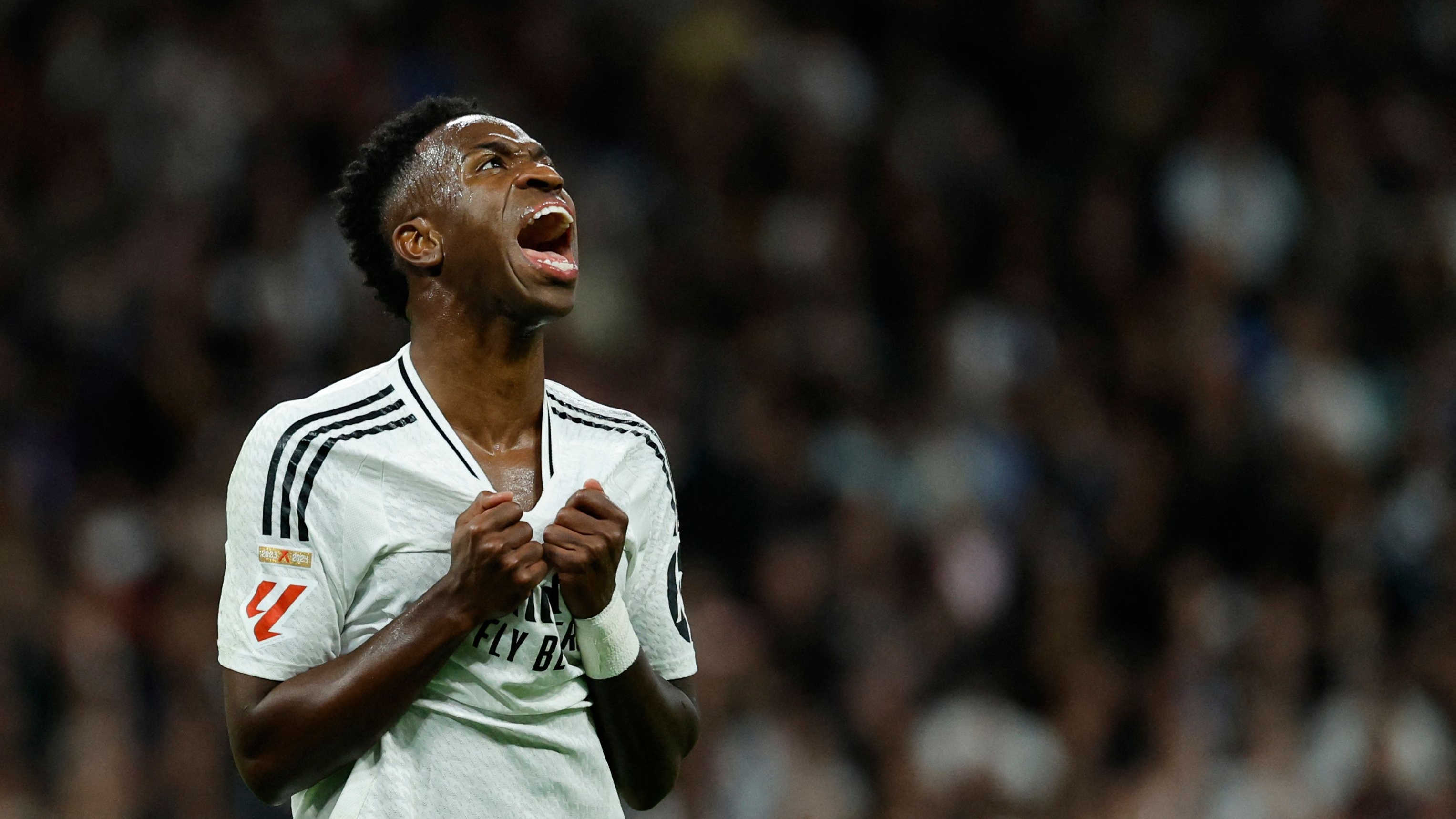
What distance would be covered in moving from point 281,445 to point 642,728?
74 cm

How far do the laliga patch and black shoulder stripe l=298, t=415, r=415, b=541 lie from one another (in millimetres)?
76

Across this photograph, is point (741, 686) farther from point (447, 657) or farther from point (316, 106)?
point (447, 657)

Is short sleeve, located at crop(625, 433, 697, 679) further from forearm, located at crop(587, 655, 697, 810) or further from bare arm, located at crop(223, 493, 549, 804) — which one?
bare arm, located at crop(223, 493, 549, 804)

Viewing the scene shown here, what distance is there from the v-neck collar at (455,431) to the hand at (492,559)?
0.41ft

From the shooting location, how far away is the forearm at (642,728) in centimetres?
293

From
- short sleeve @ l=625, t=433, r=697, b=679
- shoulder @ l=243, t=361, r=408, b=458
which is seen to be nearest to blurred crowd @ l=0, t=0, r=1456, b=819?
short sleeve @ l=625, t=433, r=697, b=679

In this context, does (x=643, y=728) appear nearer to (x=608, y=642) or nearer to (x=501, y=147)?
(x=608, y=642)

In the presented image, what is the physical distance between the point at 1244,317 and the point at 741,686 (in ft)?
11.4

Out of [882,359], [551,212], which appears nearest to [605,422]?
[551,212]

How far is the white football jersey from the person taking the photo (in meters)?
2.74

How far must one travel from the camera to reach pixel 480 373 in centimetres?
299

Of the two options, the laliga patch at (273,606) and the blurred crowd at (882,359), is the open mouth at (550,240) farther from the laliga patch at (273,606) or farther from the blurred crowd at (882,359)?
the blurred crowd at (882,359)

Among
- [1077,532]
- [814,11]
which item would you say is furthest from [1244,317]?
[814,11]

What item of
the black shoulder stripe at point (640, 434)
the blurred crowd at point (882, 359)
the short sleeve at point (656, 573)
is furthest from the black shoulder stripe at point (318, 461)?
the blurred crowd at point (882, 359)
